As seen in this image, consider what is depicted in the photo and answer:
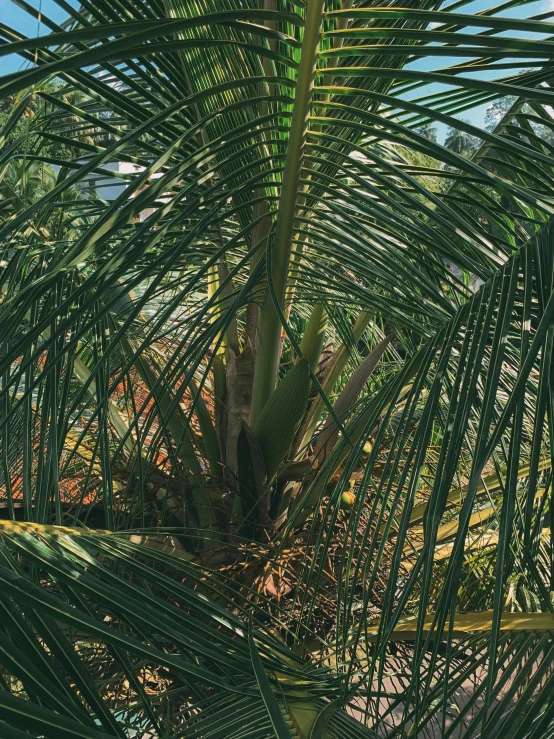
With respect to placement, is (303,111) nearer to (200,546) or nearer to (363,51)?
(363,51)

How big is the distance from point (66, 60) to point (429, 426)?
313mm

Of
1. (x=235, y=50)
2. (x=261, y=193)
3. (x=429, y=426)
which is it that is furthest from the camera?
(x=261, y=193)

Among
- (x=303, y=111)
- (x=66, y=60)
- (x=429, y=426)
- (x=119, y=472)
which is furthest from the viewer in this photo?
(x=119, y=472)

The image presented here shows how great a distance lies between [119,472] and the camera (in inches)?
40.5

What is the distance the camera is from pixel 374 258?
2.19 feet

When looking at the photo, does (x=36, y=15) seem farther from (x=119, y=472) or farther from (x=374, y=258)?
(x=119, y=472)

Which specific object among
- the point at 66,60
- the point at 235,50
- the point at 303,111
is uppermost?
the point at 235,50

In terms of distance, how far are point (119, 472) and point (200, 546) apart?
0.61 ft

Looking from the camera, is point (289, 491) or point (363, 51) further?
point (289, 491)

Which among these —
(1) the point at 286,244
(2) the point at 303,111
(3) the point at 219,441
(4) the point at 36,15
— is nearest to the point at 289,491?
(3) the point at 219,441

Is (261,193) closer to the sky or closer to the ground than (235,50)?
closer to the ground

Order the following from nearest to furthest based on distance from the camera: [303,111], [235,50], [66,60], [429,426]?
[66,60]
[429,426]
[303,111]
[235,50]

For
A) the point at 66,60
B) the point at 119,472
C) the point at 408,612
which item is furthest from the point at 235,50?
the point at 408,612

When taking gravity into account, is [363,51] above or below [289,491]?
above
